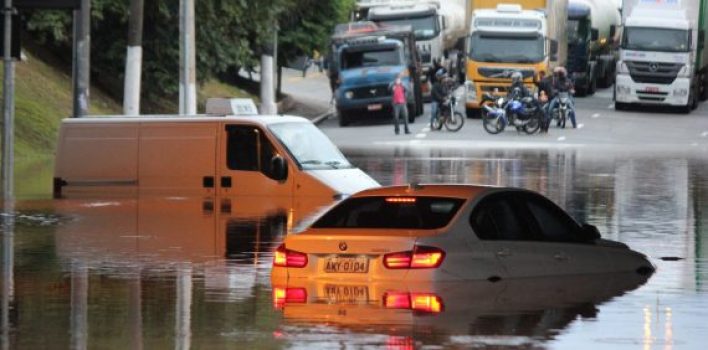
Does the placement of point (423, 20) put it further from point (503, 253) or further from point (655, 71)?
point (503, 253)

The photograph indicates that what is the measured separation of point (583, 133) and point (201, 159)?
3113 cm

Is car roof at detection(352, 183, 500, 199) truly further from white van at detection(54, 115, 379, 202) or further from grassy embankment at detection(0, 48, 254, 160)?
grassy embankment at detection(0, 48, 254, 160)

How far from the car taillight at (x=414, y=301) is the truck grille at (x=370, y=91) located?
152 ft

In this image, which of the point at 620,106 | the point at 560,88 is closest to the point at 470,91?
the point at 560,88

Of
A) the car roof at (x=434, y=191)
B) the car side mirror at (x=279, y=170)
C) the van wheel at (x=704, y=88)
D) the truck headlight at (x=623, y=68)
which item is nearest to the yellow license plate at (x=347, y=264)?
the car roof at (x=434, y=191)

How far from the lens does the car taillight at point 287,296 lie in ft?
48.0

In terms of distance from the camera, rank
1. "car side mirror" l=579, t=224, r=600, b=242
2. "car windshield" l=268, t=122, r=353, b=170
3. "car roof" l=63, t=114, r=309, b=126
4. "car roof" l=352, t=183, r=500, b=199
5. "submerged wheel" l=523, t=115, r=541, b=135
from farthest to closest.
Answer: "submerged wheel" l=523, t=115, r=541, b=135, "car roof" l=63, t=114, r=309, b=126, "car windshield" l=268, t=122, r=353, b=170, "car side mirror" l=579, t=224, r=600, b=242, "car roof" l=352, t=183, r=500, b=199

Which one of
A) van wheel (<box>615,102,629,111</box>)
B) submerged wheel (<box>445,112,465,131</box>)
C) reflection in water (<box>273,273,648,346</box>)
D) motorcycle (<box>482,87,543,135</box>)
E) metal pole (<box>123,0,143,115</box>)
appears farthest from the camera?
van wheel (<box>615,102,629,111</box>)

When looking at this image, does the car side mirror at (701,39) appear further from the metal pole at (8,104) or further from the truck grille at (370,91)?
the metal pole at (8,104)

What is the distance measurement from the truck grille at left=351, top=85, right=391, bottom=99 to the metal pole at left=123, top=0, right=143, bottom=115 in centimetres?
1510

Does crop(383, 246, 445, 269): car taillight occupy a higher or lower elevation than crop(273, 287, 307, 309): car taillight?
higher

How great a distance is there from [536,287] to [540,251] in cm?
52

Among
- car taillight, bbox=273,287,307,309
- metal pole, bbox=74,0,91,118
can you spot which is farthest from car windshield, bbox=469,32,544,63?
car taillight, bbox=273,287,307,309

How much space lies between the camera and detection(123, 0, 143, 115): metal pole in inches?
1833
